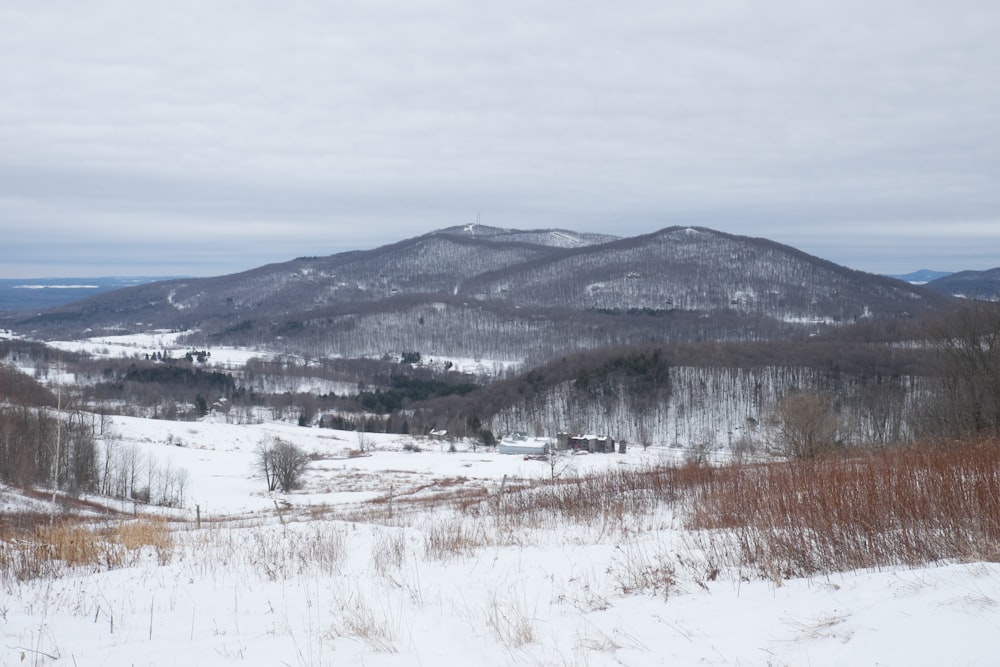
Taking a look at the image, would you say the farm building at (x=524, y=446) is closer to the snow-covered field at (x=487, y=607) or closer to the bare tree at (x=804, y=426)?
the bare tree at (x=804, y=426)

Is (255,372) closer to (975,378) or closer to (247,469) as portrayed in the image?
(247,469)

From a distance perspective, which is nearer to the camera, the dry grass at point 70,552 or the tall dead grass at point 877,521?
the tall dead grass at point 877,521

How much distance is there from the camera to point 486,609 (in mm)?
6387

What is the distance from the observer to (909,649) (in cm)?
409

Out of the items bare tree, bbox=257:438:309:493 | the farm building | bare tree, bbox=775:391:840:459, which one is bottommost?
the farm building

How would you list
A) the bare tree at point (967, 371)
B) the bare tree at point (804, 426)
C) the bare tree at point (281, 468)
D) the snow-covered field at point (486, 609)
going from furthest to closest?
the bare tree at point (281, 468) → the bare tree at point (967, 371) → the bare tree at point (804, 426) → the snow-covered field at point (486, 609)

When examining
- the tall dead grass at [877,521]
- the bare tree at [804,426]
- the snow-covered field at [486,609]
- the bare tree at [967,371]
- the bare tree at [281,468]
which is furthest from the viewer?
the bare tree at [281,468]

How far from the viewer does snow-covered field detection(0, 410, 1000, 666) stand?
4684mm

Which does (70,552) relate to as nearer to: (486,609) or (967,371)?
Result: (486,609)

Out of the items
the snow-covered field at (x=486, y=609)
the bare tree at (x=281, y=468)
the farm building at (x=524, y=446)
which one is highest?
the snow-covered field at (x=486, y=609)

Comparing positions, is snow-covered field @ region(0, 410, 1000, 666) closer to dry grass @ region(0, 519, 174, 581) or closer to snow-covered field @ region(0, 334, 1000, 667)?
snow-covered field @ region(0, 334, 1000, 667)

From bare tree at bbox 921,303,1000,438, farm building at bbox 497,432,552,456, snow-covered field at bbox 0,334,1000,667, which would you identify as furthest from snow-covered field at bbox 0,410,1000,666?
farm building at bbox 497,432,552,456

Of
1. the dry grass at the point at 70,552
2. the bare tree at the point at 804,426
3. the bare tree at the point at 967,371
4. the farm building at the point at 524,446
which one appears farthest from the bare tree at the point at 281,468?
the bare tree at the point at 967,371

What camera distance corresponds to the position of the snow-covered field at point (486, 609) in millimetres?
4684
